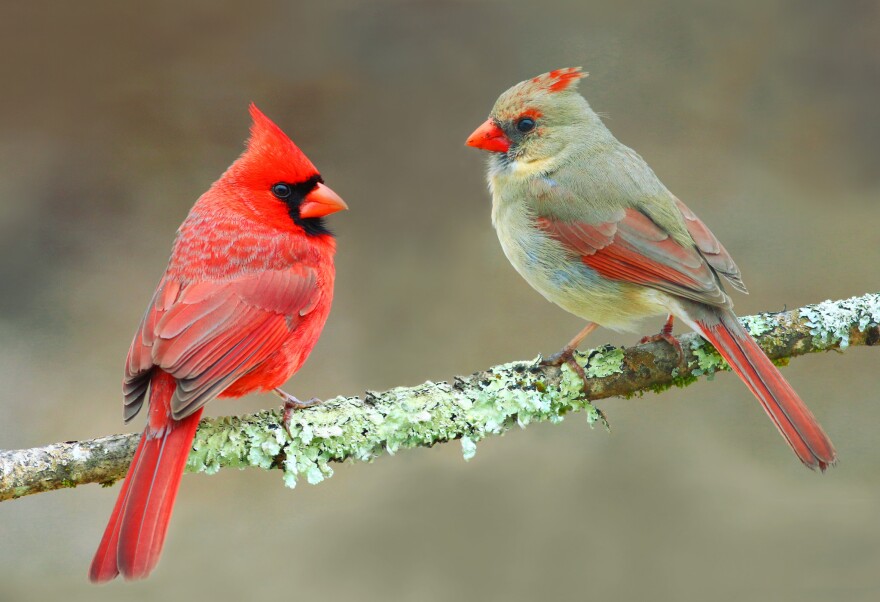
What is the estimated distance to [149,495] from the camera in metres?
1.64

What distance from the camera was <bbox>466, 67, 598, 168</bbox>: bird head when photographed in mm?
2402

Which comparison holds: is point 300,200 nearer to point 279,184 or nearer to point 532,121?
point 279,184

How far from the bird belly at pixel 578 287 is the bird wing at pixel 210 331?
603 millimetres

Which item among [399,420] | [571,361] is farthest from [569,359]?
[399,420]

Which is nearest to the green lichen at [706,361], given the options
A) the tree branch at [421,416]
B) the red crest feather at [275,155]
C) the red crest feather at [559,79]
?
the tree branch at [421,416]

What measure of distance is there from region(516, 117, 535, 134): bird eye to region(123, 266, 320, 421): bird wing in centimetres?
77

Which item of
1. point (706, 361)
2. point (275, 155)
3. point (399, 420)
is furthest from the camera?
point (706, 361)

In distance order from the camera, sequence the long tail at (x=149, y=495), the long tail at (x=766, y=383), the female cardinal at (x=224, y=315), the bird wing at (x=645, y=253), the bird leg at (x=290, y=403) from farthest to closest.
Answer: the bird wing at (x=645, y=253)
the bird leg at (x=290, y=403)
the long tail at (x=766, y=383)
the female cardinal at (x=224, y=315)
the long tail at (x=149, y=495)

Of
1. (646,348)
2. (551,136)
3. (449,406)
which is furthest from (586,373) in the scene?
(551,136)

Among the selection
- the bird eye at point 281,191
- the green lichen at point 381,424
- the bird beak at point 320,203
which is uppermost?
the bird eye at point 281,191

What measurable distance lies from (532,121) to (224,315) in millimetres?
1022

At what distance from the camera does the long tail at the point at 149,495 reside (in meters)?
1.53

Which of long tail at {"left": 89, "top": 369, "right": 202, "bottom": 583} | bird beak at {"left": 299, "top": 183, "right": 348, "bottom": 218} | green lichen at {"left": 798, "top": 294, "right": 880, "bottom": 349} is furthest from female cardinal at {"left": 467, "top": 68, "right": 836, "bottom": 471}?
long tail at {"left": 89, "top": 369, "right": 202, "bottom": 583}

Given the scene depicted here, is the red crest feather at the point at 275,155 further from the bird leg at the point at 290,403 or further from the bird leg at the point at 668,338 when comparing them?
the bird leg at the point at 668,338
